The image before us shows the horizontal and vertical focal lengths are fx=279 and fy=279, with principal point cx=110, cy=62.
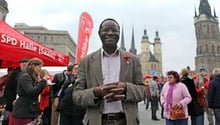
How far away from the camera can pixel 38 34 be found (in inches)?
3302

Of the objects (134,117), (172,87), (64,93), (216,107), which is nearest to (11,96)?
(64,93)

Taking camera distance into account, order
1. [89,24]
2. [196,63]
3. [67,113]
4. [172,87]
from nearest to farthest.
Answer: [67,113] → [172,87] → [89,24] → [196,63]

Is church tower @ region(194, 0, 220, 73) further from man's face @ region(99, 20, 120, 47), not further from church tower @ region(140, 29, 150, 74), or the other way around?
man's face @ region(99, 20, 120, 47)

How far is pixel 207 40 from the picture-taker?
110625 millimetres

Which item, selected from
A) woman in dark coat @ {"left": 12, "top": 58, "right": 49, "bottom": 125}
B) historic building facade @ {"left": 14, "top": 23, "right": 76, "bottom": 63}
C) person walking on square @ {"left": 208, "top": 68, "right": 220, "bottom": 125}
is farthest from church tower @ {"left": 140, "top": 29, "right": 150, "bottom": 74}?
woman in dark coat @ {"left": 12, "top": 58, "right": 49, "bottom": 125}

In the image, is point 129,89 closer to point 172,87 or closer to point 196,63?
point 172,87

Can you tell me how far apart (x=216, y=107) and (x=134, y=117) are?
4.62 metres

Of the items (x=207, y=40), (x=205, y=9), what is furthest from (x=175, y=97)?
(x=205, y=9)

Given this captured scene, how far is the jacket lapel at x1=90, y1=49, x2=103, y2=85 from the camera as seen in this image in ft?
7.66

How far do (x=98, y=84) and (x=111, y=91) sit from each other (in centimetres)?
23

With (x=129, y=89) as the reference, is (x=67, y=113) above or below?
below

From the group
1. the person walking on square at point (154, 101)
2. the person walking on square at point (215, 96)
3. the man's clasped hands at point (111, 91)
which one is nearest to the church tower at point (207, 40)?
the person walking on square at point (154, 101)

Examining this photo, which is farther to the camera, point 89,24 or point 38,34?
point 38,34

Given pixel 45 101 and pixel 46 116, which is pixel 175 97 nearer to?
pixel 45 101
